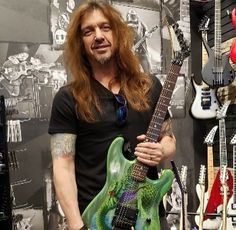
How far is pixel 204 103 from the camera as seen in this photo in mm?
3127

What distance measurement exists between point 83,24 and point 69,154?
0.60 meters

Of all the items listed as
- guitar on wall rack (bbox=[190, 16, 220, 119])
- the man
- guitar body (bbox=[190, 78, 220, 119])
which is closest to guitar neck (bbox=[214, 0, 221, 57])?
guitar on wall rack (bbox=[190, 16, 220, 119])

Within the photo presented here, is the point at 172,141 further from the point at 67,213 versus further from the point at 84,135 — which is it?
the point at 67,213

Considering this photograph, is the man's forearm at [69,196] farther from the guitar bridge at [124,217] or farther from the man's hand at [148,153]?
the man's hand at [148,153]

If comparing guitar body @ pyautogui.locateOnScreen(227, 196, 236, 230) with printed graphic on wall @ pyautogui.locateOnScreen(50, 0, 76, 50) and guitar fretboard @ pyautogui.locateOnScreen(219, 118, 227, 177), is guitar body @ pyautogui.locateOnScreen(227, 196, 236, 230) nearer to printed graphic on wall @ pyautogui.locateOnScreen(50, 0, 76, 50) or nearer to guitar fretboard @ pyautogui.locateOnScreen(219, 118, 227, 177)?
guitar fretboard @ pyautogui.locateOnScreen(219, 118, 227, 177)

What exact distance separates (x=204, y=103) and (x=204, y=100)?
0.02 meters

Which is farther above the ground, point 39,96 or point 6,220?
point 39,96

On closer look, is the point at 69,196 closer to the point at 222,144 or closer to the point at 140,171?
the point at 140,171

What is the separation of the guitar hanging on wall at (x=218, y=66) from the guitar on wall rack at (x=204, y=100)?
0.47 feet

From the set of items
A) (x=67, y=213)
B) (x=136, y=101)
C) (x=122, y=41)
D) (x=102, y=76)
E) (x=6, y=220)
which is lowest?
(x=6, y=220)

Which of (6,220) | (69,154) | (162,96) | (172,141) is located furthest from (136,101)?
(6,220)

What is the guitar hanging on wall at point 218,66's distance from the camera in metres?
2.94

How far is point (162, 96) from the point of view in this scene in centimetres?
172

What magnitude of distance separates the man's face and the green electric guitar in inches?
15.6
